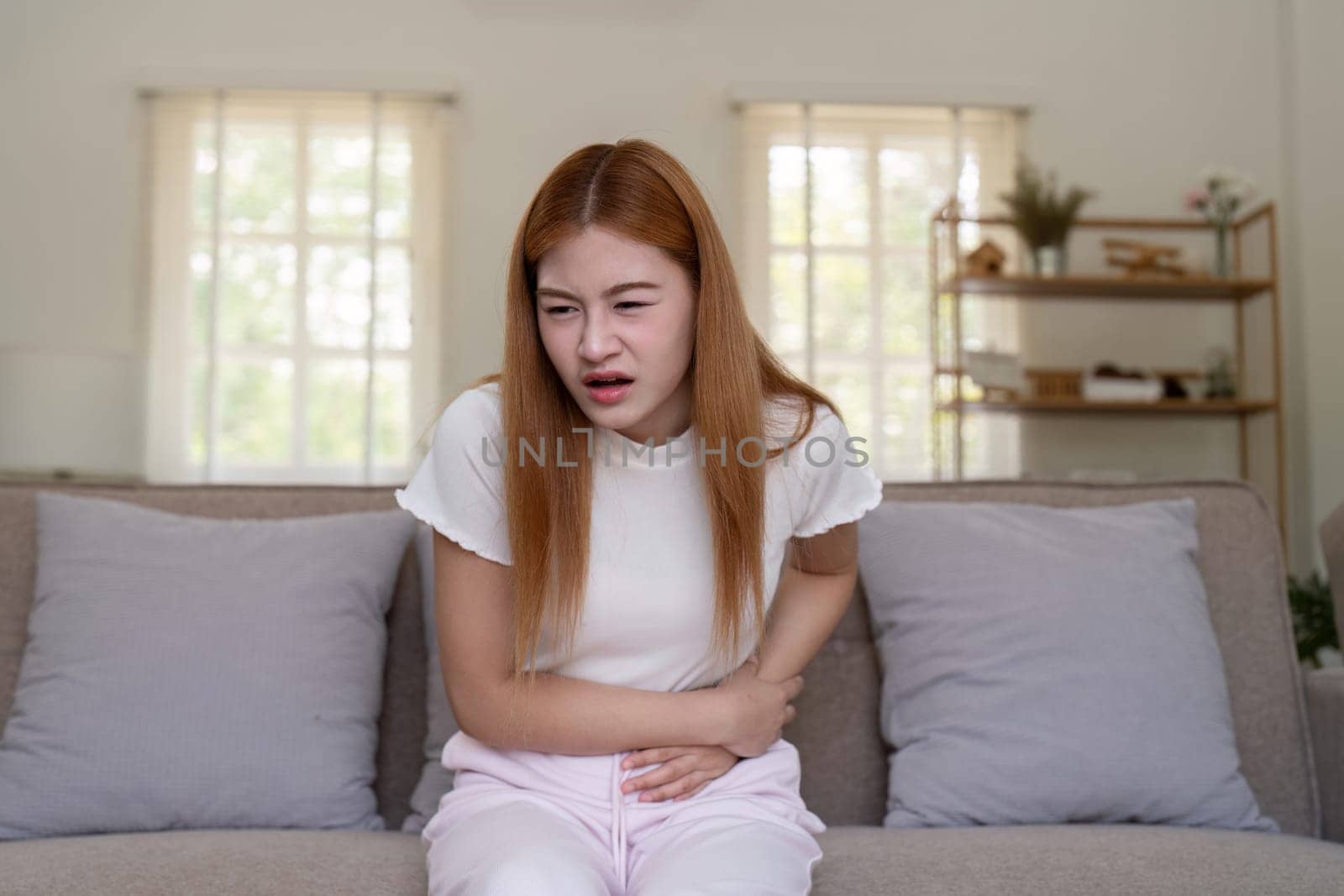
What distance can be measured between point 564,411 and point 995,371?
3193 millimetres

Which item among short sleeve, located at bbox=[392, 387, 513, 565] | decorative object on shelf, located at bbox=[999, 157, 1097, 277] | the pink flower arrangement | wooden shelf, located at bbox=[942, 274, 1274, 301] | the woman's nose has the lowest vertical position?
short sleeve, located at bbox=[392, 387, 513, 565]

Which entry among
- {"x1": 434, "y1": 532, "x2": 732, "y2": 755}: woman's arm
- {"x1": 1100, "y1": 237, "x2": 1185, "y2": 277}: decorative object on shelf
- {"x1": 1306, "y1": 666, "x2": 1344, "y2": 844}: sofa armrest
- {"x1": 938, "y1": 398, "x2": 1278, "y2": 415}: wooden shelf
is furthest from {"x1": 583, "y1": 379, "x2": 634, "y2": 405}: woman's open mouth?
{"x1": 1100, "y1": 237, "x2": 1185, "y2": 277}: decorative object on shelf

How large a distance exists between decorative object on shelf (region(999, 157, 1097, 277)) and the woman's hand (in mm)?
3263

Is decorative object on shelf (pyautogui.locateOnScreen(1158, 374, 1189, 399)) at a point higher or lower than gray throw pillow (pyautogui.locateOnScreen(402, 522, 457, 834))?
higher

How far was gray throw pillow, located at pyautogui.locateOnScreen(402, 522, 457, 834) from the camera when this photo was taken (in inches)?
60.4

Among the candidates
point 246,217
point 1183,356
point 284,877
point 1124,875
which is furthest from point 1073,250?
point 284,877

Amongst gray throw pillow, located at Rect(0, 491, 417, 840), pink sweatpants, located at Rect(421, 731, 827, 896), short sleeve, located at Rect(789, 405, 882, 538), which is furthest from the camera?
gray throw pillow, located at Rect(0, 491, 417, 840)

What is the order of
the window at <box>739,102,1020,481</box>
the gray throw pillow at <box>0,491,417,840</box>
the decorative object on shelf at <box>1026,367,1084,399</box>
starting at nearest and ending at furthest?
the gray throw pillow at <box>0,491,417,840</box> < the decorative object on shelf at <box>1026,367,1084,399</box> < the window at <box>739,102,1020,481</box>

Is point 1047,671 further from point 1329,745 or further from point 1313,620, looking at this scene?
point 1313,620

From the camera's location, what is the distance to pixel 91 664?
152 cm

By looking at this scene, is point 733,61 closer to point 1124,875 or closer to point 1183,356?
point 1183,356

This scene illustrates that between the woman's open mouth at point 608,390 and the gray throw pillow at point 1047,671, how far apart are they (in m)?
0.57

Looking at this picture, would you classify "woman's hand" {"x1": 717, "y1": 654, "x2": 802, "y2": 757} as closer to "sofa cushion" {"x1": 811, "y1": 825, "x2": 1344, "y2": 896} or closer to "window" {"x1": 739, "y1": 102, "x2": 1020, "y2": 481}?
"sofa cushion" {"x1": 811, "y1": 825, "x2": 1344, "y2": 896}

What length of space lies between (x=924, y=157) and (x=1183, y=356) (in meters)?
1.19
